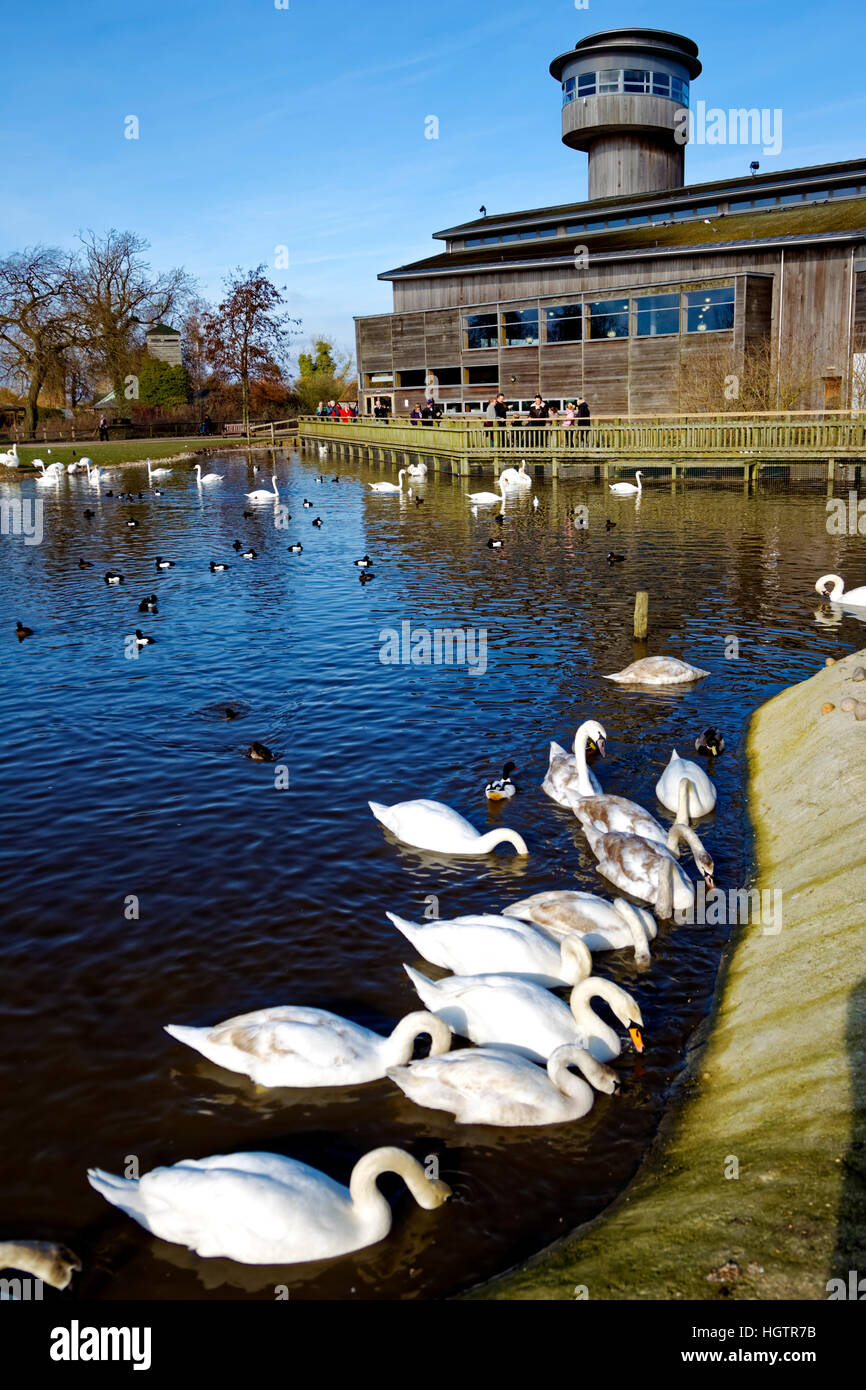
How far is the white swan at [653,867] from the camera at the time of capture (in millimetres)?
9305

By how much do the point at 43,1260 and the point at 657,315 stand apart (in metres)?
45.9

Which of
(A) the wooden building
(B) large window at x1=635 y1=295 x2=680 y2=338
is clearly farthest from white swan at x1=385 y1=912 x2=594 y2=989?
(B) large window at x1=635 y1=295 x2=680 y2=338

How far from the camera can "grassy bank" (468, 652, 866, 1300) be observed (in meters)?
4.98

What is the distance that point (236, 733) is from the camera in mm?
13969

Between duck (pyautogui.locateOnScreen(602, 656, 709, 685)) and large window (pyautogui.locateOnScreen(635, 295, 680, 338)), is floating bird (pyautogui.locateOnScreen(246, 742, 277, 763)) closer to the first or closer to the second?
duck (pyautogui.locateOnScreen(602, 656, 709, 685))

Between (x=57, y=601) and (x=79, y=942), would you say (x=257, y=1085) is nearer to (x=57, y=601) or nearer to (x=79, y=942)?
(x=79, y=942)

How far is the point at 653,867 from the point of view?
9414mm

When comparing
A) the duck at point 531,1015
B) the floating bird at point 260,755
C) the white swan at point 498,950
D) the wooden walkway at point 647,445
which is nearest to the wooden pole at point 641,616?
the floating bird at point 260,755

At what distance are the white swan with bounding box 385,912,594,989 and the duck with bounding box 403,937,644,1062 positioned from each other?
42cm

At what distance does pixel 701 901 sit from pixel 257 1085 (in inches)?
170

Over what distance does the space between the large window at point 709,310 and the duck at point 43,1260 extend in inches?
1698

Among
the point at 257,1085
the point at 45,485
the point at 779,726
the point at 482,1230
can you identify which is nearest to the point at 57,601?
the point at 779,726

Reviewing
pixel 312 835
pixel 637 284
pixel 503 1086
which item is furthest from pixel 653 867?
pixel 637 284

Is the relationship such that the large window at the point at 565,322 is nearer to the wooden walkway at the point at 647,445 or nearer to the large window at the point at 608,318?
the large window at the point at 608,318
